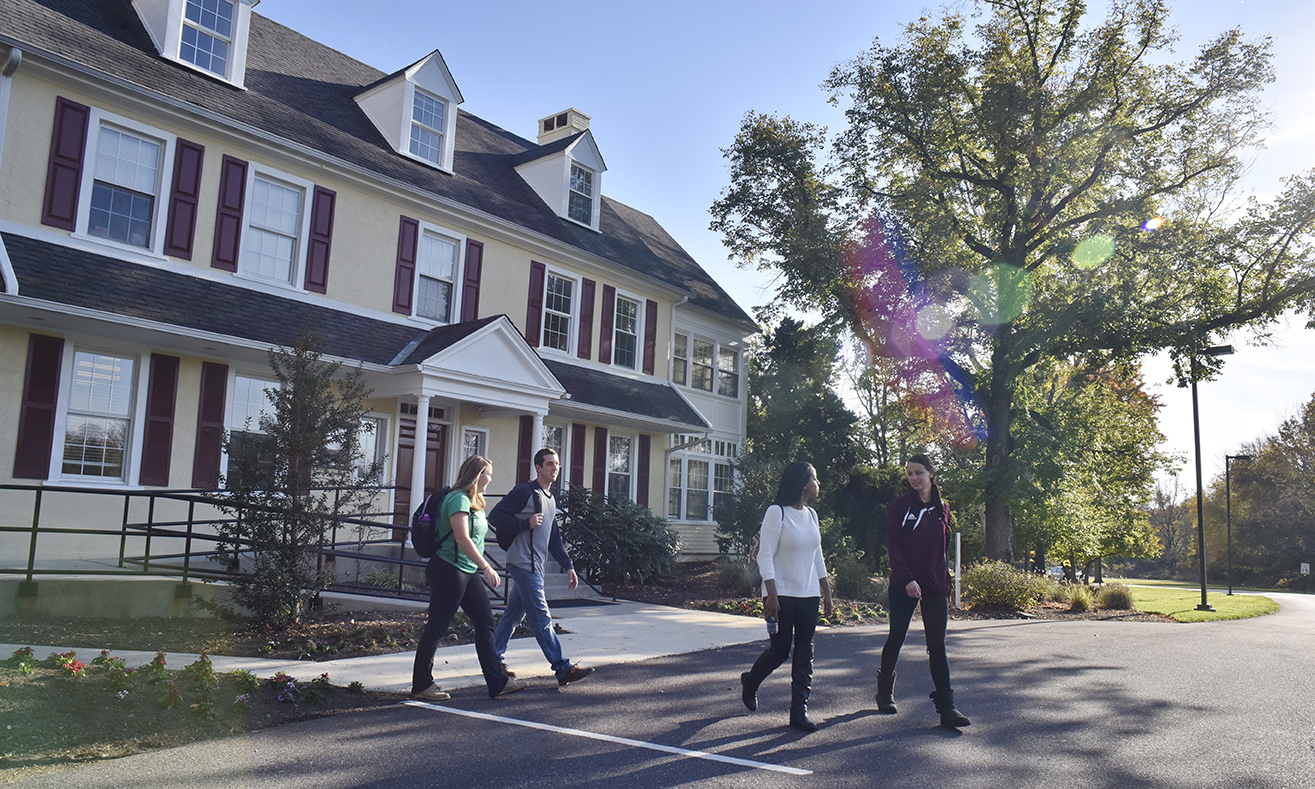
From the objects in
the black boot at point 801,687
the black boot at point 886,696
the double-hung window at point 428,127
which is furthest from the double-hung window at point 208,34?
the black boot at point 886,696

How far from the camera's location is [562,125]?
23.5 m

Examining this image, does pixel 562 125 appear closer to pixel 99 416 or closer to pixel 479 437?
pixel 479 437

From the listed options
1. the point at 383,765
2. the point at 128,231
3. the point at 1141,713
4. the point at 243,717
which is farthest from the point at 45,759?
the point at 128,231

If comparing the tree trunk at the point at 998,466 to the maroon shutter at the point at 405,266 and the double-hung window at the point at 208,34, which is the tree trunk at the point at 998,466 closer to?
the maroon shutter at the point at 405,266

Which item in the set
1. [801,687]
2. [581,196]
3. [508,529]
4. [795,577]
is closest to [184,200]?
[508,529]

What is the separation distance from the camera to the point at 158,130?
1196cm

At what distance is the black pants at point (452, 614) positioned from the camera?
6.11 metres

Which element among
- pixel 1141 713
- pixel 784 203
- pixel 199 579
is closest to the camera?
pixel 1141 713

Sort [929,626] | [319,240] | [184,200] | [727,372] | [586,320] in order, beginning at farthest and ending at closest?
[727,372] < [586,320] < [319,240] < [184,200] < [929,626]

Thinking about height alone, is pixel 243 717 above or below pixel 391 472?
below

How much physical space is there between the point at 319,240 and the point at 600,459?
7941 mm

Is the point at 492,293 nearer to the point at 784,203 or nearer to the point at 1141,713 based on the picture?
the point at 784,203

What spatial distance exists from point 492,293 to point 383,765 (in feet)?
42.0

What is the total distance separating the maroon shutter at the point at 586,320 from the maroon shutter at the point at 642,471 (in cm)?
272
